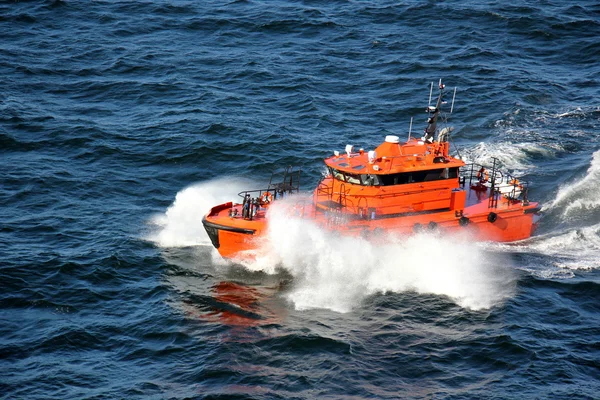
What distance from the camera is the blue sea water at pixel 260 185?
24875 millimetres

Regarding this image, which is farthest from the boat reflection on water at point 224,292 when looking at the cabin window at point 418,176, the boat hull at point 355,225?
the cabin window at point 418,176

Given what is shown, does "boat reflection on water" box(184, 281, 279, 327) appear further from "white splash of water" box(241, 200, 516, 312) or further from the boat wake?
the boat wake

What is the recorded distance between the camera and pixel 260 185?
37375 millimetres

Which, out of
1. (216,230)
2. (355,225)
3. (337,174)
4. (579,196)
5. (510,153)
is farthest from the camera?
(510,153)

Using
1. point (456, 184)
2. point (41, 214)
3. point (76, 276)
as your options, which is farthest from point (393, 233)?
point (41, 214)

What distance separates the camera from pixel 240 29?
183ft

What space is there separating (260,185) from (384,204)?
8280mm

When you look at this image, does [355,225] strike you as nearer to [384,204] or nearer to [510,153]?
[384,204]

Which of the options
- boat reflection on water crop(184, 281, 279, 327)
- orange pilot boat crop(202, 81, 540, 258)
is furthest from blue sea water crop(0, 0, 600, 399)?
orange pilot boat crop(202, 81, 540, 258)

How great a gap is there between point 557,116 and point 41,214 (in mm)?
25881

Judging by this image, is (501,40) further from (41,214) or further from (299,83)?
(41,214)

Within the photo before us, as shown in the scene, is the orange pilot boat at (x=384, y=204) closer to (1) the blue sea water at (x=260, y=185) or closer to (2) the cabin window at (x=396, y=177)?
(2) the cabin window at (x=396, y=177)

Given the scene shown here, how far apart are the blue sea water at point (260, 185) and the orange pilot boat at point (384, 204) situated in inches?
29.7

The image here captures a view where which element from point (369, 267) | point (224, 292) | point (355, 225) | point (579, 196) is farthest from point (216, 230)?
point (579, 196)
